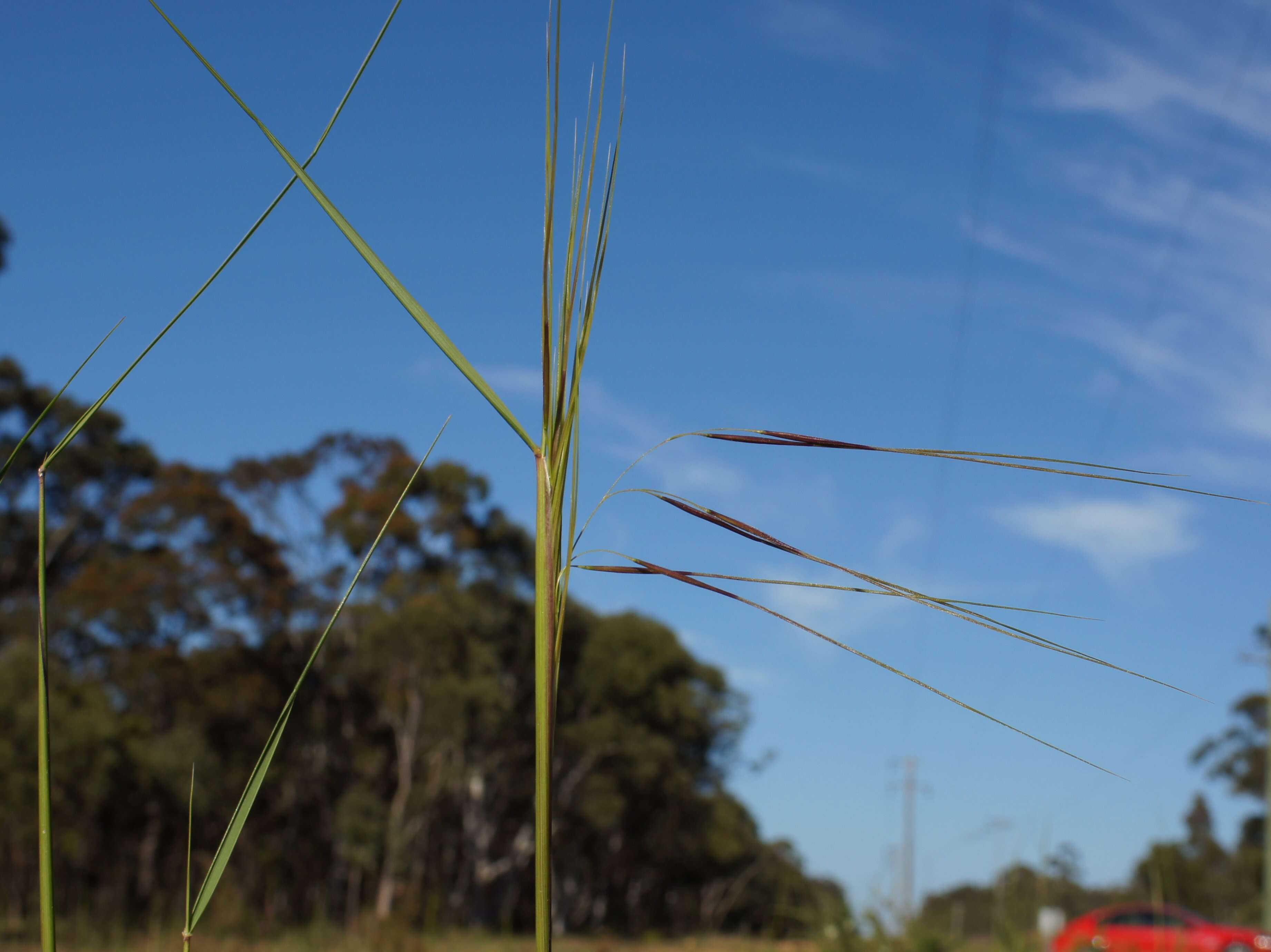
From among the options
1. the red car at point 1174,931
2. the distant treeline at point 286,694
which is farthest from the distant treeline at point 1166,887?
the distant treeline at point 286,694

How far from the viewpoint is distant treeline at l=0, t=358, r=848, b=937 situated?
18.1 meters

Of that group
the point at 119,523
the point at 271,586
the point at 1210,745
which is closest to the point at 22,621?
the point at 119,523

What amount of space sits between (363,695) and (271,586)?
10.8 feet

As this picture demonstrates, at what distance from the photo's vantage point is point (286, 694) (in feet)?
71.1

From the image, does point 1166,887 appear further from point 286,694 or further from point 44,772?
point 286,694

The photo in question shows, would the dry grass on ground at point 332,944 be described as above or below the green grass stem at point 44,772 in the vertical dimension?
below

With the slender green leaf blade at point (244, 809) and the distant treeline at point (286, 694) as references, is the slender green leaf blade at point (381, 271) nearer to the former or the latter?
the slender green leaf blade at point (244, 809)

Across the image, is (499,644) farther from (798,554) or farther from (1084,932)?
(798,554)

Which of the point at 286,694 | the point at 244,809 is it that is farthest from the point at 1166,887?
the point at 286,694

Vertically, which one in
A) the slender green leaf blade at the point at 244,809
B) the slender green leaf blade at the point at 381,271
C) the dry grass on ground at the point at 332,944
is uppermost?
the slender green leaf blade at the point at 381,271

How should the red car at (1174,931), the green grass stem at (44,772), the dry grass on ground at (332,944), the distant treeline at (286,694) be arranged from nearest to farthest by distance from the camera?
the green grass stem at (44,772)
the dry grass on ground at (332,944)
the red car at (1174,931)
the distant treeline at (286,694)

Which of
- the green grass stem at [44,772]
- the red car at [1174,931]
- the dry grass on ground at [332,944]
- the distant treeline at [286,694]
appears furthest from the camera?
the distant treeline at [286,694]

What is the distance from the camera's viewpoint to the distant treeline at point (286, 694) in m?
18.1

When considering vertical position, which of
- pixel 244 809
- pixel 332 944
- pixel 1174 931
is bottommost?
pixel 1174 931
